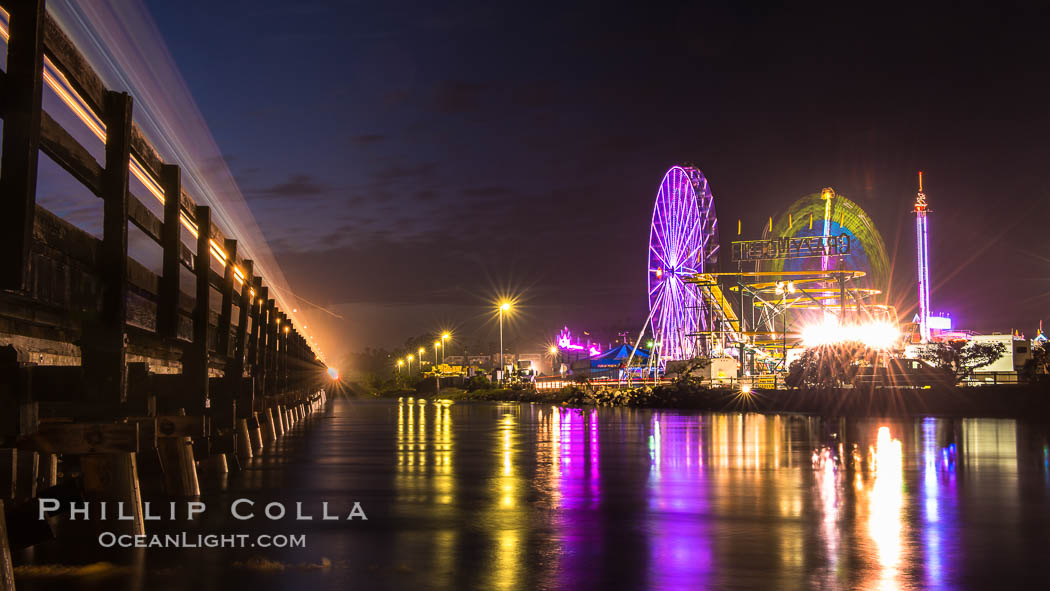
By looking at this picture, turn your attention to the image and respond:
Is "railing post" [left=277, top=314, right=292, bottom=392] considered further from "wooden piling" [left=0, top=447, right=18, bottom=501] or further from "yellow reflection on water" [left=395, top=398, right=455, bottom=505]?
"wooden piling" [left=0, top=447, right=18, bottom=501]

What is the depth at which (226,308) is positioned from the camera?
16516 mm

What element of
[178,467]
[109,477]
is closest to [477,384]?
[178,467]

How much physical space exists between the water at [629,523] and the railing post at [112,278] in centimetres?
159

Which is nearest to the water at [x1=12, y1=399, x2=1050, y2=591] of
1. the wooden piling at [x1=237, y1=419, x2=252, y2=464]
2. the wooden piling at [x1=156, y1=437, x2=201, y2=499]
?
the wooden piling at [x1=237, y1=419, x2=252, y2=464]

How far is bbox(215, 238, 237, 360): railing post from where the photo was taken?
650 inches

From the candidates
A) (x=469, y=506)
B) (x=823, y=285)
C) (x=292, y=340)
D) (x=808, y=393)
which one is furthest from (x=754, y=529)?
(x=823, y=285)

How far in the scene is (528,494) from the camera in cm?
1395

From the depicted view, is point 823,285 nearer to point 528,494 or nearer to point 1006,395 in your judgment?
point 1006,395

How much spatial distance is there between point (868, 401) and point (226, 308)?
104ft

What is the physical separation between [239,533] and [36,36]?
5726 millimetres

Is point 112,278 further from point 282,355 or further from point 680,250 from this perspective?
point 680,250

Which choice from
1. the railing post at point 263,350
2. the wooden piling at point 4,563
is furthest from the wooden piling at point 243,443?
the wooden piling at point 4,563

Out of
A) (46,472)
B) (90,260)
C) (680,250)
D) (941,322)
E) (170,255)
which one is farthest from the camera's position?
(941,322)

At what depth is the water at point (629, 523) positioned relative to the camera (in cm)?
832
